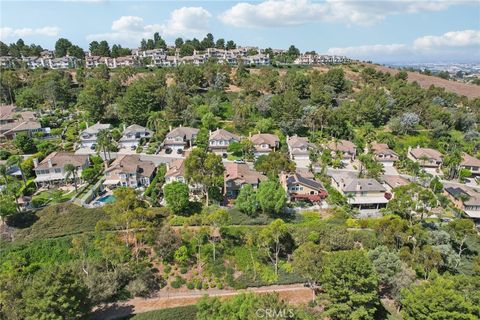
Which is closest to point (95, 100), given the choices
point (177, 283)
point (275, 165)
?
point (275, 165)

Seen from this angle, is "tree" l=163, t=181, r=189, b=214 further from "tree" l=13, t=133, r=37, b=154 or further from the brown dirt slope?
the brown dirt slope

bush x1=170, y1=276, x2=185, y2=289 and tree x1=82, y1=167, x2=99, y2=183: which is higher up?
tree x1=82, y1=167, x2=99, y2=183

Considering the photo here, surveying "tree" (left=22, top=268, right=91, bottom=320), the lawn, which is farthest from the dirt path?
the lawn

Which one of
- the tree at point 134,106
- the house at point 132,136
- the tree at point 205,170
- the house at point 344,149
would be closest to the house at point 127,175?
the tree at point 205,170

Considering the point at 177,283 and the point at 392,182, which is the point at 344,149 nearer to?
the point at 392,182

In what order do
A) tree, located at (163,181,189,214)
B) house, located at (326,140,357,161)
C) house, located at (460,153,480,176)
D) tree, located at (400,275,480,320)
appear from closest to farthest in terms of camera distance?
tree, located at (400,275,480,320) < tree, located at (163,181,189,214) < house, located at (460,153,480,176) < house, located at (326,140,357,161)

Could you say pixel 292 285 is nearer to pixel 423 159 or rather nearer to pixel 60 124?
pixel 423 159
